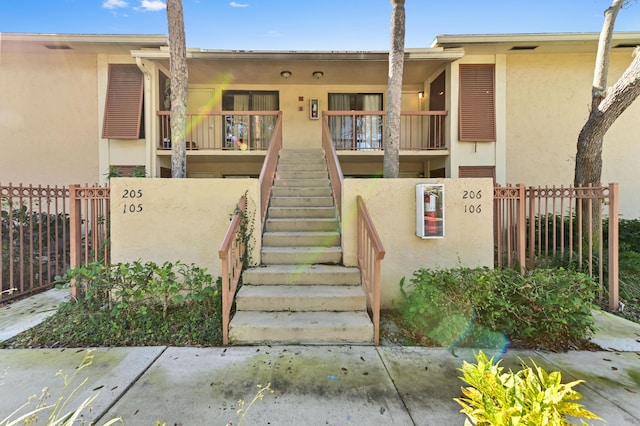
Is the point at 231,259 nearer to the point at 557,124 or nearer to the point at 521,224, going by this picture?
the point at 521,224

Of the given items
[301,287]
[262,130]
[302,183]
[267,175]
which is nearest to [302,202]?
[267,175]

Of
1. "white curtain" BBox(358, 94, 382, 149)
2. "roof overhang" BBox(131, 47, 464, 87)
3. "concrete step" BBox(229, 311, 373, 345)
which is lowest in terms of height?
"concrete step" BBox(229, 311, 373, 345)

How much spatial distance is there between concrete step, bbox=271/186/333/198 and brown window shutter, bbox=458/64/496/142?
471 centimetres

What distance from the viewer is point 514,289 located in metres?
3.67

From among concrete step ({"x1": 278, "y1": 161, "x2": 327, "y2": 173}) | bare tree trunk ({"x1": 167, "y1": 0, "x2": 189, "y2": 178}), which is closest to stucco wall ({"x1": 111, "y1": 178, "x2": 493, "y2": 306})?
bare tree trunk ({"x1": 167, "y1": 0, "x2": 189, "y2": 178})

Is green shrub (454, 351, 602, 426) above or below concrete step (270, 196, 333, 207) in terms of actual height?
below

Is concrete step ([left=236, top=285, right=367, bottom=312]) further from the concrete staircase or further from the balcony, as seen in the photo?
the balcony

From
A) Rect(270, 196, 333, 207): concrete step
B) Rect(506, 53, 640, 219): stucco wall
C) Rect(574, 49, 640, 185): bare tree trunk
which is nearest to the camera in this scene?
Rect(574, 49, 640, 185): bare tree trunk

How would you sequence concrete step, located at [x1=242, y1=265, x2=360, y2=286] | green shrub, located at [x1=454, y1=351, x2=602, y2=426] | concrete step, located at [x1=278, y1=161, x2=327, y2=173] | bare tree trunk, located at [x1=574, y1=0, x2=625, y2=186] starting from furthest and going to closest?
concrete step, located at [x1=278, y1=161, x2=327, y2=173], bare tree trunk, located at [x1=574, y1=0, x2=625, y2=186], concrete step, located at [x1=242, y1=265, x2=360, y2=286], green shrub, located at [x1=454, y1=351, x2=602, y2=426]

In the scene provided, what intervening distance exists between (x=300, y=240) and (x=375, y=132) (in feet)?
17.7

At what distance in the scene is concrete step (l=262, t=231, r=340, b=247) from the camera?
4902 millimetres

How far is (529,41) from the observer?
8.05 metres

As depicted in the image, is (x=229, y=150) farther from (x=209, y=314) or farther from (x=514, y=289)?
(x=514, y=289)

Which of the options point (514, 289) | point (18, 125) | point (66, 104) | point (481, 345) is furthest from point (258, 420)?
point (18, 125)
